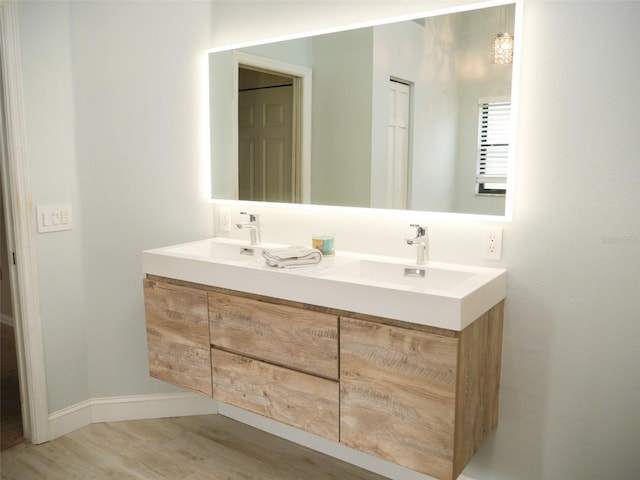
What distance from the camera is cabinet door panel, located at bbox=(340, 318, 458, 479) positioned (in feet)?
5.50

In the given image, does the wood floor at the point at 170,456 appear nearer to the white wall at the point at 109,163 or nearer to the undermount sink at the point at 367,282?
the white wall at the point at 109,163

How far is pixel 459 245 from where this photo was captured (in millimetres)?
2107

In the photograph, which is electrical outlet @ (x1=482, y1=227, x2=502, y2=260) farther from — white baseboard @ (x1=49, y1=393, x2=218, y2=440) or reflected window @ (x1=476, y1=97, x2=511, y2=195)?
white baseboard @ (x1=49, y1=393, x2=218, y2=440)

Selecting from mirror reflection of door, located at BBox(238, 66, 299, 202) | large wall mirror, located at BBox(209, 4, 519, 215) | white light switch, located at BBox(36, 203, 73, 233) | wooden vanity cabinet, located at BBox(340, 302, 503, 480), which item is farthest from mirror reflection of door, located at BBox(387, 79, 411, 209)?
white light switch, located at BBox(36, 203, 73, 233)

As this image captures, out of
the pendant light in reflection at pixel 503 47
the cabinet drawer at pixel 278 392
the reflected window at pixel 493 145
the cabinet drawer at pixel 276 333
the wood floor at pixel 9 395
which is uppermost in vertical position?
the pendant light in reflection at pixel 503 47

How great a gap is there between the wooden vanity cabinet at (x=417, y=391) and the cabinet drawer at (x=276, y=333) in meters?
0.07

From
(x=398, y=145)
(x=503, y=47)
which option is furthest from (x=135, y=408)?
(x=503, y=47)

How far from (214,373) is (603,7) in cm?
200

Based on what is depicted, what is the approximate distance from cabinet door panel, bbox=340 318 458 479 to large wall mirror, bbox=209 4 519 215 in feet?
2.06

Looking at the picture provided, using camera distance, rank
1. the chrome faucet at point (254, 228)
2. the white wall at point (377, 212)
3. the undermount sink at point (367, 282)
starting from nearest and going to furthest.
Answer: the undermount sink at point (367, 282), the white wall at point (377, 212), the chrome faucet at point (254, 228)

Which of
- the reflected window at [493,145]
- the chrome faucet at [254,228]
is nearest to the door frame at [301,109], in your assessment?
the chrome faucet at [254,228]

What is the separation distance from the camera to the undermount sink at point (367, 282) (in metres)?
1.67

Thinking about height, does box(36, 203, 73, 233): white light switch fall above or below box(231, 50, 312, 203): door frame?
below

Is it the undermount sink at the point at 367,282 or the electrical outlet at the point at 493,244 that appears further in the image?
the electrical outlet at the point at 493,244
